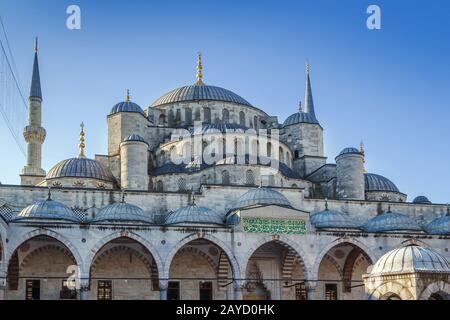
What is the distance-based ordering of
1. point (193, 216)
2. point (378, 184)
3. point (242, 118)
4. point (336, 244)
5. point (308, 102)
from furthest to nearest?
point (308, 102) < point (242, 118) < point (378, 184) < point (336, 244) < point (193, 216)

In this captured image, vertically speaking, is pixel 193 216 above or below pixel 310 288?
above

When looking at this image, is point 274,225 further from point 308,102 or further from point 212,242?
point 308,102

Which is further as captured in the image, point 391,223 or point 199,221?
A: point 391,223

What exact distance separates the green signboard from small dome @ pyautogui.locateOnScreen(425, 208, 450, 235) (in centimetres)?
494

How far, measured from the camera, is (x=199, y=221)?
21719 mm

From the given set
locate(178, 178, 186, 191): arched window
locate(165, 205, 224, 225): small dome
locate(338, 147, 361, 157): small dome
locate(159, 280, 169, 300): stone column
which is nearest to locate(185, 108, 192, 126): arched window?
locate(178, 178, 186, 191): arched window

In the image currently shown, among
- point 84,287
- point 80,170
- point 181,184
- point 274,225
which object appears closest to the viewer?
point 84,287

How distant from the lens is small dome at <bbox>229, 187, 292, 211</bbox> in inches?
891

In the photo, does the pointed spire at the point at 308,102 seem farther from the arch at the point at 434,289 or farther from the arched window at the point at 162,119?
the arch at the point at 434,289

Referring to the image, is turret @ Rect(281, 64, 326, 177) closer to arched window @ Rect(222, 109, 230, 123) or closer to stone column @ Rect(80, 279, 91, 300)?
arched window @ Rect(222, 109, 230, 123)

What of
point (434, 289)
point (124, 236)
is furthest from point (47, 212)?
point (434, 289)

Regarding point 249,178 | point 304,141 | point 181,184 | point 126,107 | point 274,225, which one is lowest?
point 274,225

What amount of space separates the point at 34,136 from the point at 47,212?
29.0 feet
